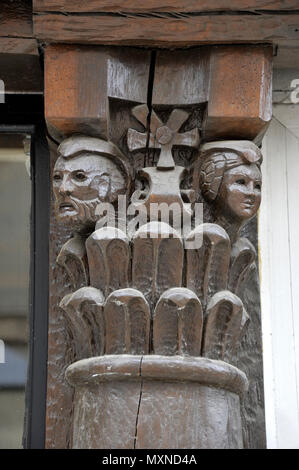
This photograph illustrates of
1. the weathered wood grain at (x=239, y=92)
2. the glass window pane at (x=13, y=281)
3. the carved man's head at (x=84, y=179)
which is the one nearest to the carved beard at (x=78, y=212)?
the carved man's head at (x=84, y=179)

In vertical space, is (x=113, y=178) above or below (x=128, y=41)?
below

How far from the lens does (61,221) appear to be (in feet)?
5.77

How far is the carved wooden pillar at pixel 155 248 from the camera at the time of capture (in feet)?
5.46

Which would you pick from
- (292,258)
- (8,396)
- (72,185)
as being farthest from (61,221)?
(8,396)

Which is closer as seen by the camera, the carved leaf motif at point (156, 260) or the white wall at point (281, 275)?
the carved leaf motif at point (156, 260)

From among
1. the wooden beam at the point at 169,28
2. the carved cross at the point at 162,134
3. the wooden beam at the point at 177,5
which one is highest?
the wooden beam at the point at 177,5

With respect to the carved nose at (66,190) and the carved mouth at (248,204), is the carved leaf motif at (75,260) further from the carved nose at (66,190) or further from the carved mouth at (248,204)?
the carved mouth at (248,204)

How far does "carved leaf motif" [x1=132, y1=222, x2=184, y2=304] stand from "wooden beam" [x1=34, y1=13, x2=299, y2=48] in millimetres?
298
